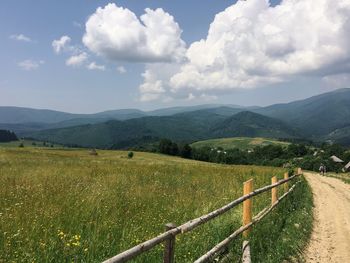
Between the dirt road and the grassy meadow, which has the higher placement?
the grassy meadow

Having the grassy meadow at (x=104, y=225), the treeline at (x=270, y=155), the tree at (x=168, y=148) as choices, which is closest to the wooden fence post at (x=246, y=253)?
the grassy meadow at (x=104, y=225)

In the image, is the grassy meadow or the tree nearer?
the grassy meadow

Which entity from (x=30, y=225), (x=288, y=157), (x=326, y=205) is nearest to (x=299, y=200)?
(x=326, y=205)

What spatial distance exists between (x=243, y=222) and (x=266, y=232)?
114cm

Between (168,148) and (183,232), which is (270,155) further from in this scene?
(183,232)

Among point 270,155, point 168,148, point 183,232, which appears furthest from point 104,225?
point 270,155

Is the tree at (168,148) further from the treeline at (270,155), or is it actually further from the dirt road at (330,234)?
the dirt road at (330,234)

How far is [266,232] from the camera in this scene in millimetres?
11117

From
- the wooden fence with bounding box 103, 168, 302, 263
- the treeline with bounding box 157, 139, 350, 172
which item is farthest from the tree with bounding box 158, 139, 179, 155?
the wooden fence with bounding box 103, 168, 302, 263

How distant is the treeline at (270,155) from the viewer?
4897 inches

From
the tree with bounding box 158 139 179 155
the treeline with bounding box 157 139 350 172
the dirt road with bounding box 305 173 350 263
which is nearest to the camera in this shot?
the dirt road with bounding box 305 173 350 263

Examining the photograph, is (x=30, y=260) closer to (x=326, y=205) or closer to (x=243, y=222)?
→ (x=243, y=222)

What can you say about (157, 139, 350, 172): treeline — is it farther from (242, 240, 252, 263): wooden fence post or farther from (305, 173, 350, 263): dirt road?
(242, 240, 252, 263): wooden fence post

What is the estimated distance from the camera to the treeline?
124m
